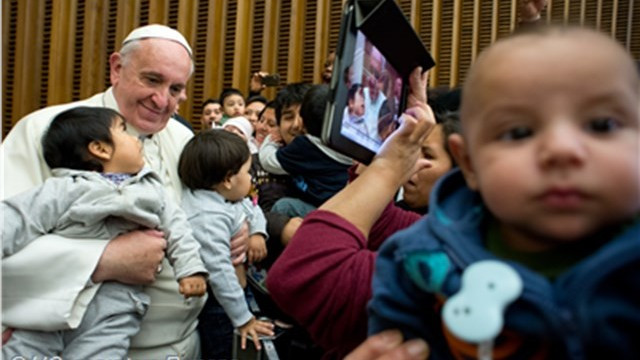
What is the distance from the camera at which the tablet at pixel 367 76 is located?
1246mm

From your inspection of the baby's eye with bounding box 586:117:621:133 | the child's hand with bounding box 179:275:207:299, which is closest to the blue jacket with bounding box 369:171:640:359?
the baby's eye with bounding box 586:117:621:133

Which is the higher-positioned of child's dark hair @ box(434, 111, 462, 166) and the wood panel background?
child's dark hair @ box(434, 111, 462, 166)

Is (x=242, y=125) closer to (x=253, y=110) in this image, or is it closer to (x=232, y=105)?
(x=253, y=110)

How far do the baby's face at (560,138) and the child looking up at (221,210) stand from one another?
1.82 meters

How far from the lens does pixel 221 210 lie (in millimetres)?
2629

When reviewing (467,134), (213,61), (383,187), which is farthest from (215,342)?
(213,61)

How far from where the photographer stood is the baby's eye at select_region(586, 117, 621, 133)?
0.79m

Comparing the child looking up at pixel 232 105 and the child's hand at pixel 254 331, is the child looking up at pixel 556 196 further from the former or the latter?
the child looking up at pixel 232 105

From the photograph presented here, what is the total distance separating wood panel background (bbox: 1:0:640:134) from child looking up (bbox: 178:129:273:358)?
3.68m

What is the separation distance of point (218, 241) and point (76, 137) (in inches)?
26.7

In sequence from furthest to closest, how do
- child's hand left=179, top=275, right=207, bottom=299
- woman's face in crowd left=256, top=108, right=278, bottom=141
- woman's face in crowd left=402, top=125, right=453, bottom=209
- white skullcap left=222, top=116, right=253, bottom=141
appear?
woman's face in crowd left=256, top=108, right=278, bottom=141
white skullcap left=222, top=116, right=253, bottom=141
child's hand left=179, top=275, right=207, bottom=299
woman's face in crowd left=402, top=125, right=453, bottom=209

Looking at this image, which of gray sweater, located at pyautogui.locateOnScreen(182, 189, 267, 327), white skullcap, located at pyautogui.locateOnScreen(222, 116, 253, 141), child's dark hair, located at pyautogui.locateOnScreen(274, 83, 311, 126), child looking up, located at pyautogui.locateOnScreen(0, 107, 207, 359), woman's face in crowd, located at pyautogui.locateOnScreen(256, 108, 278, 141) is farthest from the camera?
woman's face in crowd, located at pyautogui.locateOnScreen(256, 108, 278, 141)

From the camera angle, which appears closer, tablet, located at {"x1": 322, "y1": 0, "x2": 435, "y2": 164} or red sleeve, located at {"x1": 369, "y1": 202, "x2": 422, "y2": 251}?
tablet, located at {"x1": 322, "y1": 0, "x2": 435, "y2": 164}

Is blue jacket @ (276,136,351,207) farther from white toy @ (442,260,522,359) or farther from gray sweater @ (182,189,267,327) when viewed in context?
white toy @ (442,260,522,359)
